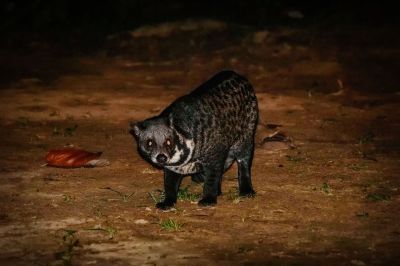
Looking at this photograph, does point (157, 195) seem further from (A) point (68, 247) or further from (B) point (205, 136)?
(A) point (68, 247)

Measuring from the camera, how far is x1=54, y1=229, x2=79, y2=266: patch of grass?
6373mm

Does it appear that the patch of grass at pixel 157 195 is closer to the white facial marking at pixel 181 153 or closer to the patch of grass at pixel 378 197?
the white facial marking at pixel 181 153

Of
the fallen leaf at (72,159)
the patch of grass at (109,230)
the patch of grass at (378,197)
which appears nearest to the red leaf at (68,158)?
the fallen leaf at (72,159)

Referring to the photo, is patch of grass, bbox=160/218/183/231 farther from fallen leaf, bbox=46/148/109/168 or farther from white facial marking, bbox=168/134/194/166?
fallen leaf, bbox=46/148/109/168

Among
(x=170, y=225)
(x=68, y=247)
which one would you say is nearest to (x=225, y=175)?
(x=170, y=225)

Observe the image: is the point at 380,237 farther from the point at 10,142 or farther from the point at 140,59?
the point at 140,59

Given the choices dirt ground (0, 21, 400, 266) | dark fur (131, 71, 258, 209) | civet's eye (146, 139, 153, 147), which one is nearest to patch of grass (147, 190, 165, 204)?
dirt ground (0, 21, 400, 266)

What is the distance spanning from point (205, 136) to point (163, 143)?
595 millimetres

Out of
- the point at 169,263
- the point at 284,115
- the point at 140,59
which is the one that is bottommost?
the point at 169,263

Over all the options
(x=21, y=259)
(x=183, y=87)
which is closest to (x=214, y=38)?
(x=183, y=87)

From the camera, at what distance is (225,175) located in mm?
9562

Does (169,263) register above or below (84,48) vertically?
below

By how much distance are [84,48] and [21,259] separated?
16.7m

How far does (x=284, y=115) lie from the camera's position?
13.2 metres
